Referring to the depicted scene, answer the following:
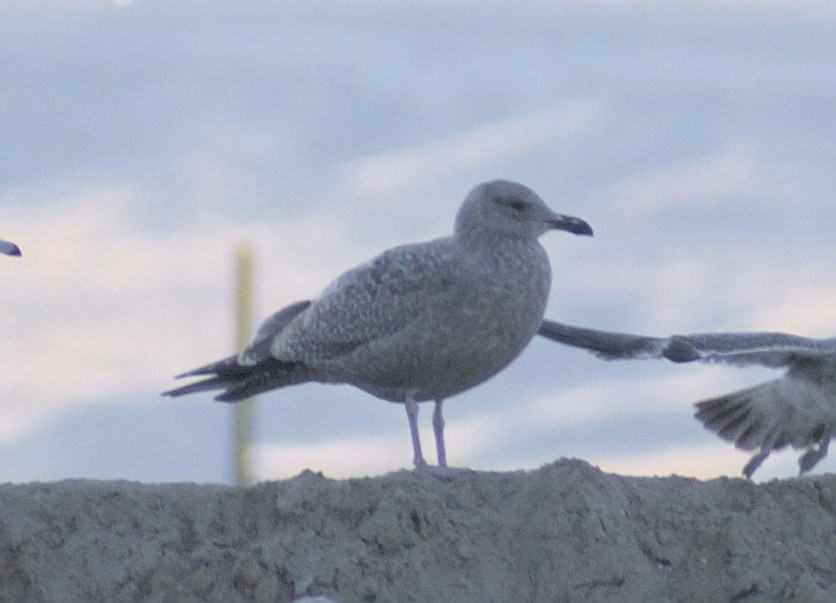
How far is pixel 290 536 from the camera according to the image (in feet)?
35.0

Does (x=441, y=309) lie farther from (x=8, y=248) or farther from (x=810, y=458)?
(x=810, y=458)

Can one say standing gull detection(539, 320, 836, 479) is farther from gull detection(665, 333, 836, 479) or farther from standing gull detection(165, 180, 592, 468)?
standing gull detection(165, 180, 592, 468)

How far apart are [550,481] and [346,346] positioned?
171 cm

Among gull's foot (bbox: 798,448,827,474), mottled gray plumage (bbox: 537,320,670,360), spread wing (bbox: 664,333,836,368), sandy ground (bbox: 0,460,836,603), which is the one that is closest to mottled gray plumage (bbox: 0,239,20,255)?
sandy ground (bbox: 0,460,836,603)

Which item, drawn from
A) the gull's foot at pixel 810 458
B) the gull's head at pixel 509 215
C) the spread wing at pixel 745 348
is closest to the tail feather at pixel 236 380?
the gull's head at pixel 509 215

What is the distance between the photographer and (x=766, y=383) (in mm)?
14453

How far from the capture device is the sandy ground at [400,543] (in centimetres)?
1052

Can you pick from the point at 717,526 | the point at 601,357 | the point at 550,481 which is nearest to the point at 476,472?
the point at 550,481

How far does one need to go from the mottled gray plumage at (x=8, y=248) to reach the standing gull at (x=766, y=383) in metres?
3.65

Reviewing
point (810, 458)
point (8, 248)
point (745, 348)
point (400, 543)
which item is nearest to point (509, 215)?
point (745, 348)

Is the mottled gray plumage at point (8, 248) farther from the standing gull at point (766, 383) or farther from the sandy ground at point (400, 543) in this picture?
the standing gull at point (766, 383)

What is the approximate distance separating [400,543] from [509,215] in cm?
230

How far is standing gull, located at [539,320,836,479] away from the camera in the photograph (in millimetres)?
13586

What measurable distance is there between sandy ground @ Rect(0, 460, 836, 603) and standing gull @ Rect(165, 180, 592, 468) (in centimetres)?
88
